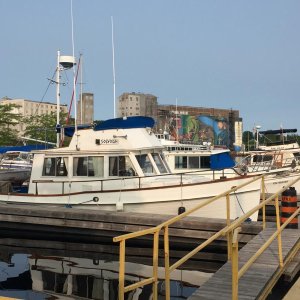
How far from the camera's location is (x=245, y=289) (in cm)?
645

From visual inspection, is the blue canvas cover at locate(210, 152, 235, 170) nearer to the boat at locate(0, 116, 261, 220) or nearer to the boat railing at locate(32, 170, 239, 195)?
the boat at locate(0, 116, 261, 220)

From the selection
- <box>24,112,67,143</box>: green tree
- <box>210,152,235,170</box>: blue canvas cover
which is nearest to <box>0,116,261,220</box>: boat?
<box>210,152,235,170</box>: blue canvas cover

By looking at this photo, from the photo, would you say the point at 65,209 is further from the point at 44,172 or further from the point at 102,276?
the point at 102,276

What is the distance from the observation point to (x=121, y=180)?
1390cm

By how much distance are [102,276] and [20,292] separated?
1781 millimetres

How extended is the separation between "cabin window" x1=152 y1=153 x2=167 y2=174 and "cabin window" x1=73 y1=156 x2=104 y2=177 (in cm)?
184

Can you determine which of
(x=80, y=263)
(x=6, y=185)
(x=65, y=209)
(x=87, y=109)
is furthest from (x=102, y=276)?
(x=87, y=109)

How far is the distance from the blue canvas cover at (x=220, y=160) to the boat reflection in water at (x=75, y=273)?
283 inches

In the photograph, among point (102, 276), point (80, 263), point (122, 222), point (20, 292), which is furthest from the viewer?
point (122, 222)

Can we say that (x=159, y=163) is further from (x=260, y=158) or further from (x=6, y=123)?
(x=6, y=123)

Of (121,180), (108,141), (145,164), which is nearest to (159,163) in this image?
(145,164)

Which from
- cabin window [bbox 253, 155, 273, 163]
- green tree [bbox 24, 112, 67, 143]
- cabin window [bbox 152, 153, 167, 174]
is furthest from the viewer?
green tree [bbox 24, 112, 67, 143]

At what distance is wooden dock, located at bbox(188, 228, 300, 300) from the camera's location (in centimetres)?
630

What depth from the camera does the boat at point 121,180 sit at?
→ 43.5 ft
